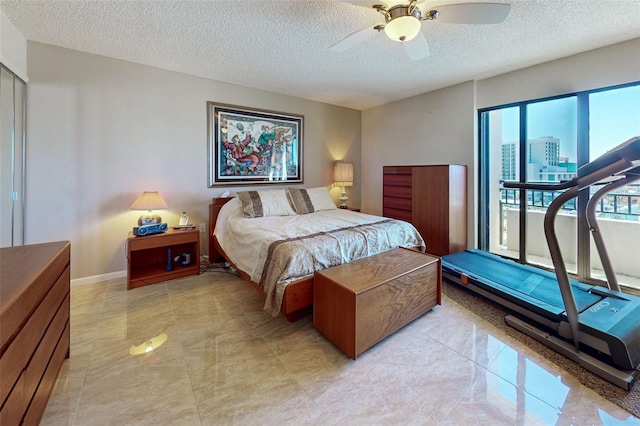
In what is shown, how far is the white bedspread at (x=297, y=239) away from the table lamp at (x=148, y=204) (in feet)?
2.24

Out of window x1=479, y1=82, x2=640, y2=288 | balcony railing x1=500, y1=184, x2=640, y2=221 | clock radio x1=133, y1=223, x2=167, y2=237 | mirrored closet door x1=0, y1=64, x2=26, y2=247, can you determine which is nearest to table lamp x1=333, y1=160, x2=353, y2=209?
window x1=479, y1=82, x2=640, y2=288

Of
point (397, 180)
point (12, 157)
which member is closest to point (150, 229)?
point (12, 157)

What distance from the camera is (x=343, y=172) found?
4.65m

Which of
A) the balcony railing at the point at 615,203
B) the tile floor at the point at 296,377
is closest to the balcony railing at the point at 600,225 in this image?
the balcony railing at the point at 615,203

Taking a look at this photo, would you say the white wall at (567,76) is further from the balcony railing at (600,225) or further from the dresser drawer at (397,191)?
the dresser drawer at (397,191)

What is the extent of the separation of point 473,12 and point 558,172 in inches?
97.2

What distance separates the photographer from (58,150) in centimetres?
270

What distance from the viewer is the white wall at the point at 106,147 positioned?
263 centimetres

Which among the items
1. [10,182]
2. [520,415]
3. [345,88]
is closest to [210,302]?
[10,182]

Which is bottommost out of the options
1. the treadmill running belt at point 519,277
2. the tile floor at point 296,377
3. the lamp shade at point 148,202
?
the tile floor at point 296,377

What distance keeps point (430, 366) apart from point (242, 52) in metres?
3.26

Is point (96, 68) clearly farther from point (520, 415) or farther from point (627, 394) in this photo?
point (627, 394)

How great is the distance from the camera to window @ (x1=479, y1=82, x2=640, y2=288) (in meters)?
2.80

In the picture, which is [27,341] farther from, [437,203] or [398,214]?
A: [398,214]
